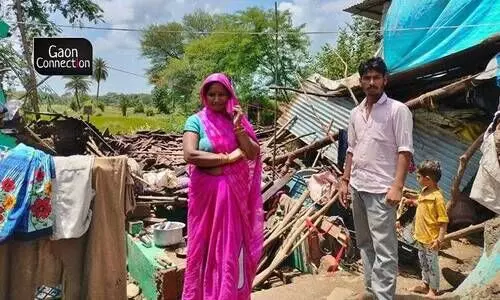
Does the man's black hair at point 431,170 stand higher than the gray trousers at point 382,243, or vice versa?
the man's black hair at point 431,170

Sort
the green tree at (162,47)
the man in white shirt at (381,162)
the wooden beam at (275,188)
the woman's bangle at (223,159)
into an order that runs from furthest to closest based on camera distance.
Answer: the green tree at (162,47) → the wooden beam at (275,188) → the man in white shirt at (381,162) → the woman's bangle at (223,159)

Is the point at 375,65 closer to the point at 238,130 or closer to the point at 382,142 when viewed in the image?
the point at 382,142

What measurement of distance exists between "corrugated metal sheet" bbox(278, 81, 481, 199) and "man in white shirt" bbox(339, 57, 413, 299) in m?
4.08

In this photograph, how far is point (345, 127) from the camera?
8977 mm

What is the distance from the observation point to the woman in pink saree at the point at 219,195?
9.86 ft

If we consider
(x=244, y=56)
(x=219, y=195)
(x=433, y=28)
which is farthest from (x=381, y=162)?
(x=244, y=56)

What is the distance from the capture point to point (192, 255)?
3.13 meters

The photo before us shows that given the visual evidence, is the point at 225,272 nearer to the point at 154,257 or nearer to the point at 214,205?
the point at 214,205

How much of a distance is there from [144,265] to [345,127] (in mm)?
5260

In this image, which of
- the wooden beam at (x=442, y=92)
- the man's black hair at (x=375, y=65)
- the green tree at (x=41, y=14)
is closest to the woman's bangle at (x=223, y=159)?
the man's black hair at (x=375, y=65)

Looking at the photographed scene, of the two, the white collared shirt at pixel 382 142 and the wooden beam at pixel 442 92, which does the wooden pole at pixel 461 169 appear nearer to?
the wooden beam at pixel 442 92

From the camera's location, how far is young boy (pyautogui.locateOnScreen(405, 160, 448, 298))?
4.17 m

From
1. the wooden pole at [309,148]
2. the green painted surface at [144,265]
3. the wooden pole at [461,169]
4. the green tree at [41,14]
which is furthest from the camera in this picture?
the green tree at [41,14]

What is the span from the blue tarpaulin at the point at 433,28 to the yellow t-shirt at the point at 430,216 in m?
2.87
